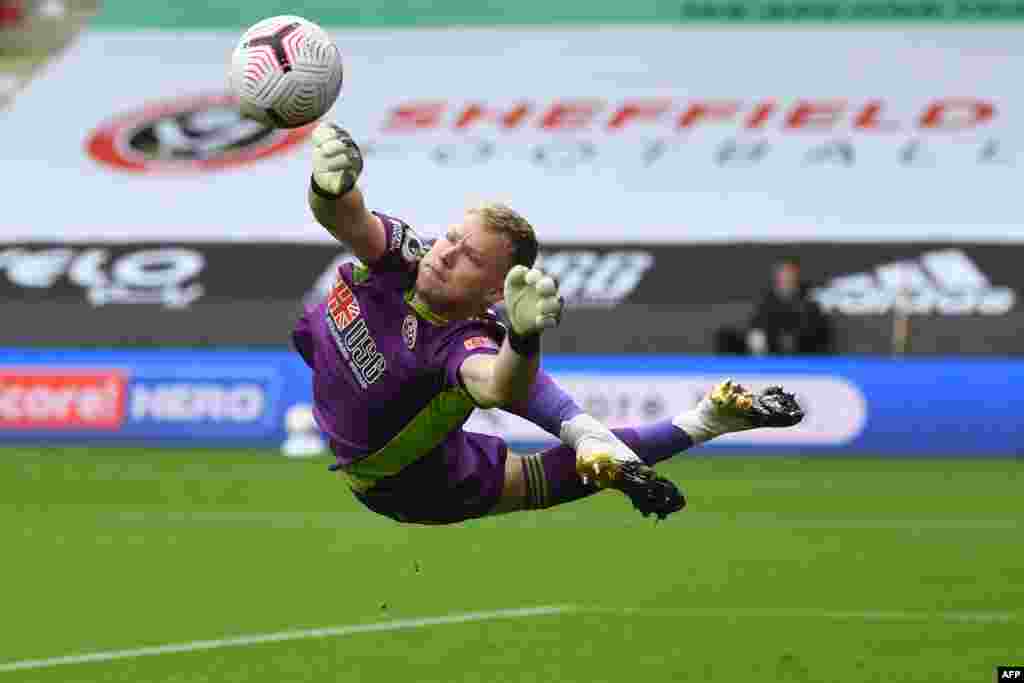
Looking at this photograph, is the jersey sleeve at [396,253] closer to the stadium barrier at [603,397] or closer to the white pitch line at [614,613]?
the white pitch line at [614,613]

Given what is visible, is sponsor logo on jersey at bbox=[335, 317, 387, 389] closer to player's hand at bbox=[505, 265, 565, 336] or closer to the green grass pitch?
player's hand at bbox=[505, 265, 565, 336]

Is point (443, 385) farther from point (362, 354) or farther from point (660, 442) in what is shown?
point (660, 442)

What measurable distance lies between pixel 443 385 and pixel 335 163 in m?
1.04

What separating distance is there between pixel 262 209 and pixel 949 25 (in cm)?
812

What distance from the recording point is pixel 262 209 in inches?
944

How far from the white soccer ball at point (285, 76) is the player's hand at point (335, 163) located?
0.79 ft

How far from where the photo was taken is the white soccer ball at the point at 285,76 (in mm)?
7266

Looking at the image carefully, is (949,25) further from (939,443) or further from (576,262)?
(939,443)

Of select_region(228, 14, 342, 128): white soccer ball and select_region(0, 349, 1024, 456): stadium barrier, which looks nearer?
select_region(228, 14, 342, 128): white soccer ball

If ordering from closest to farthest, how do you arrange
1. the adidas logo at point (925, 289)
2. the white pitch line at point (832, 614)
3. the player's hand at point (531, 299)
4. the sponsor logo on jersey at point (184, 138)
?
the player's hand at point (531, 299) → the white pitch line at point (832, 614) → the adidas logo at point (925, 289) → the sponsor logo on jersey at point (184, 138)

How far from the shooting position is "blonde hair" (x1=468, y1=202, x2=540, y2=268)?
754cm

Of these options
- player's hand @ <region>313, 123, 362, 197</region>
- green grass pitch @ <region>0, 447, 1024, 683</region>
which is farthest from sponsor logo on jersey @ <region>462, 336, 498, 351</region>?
green grass pitch @ <region>0, 447, 1024, 683</region>

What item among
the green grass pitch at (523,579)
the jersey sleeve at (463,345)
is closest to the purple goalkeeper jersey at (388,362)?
the jersey sleeve at (463,345)

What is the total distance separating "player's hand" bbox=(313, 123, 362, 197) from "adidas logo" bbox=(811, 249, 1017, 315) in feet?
46.1
